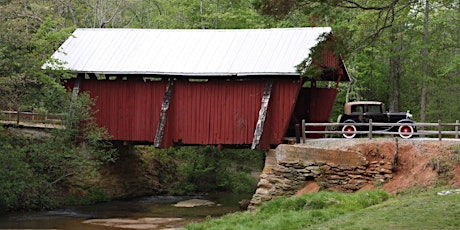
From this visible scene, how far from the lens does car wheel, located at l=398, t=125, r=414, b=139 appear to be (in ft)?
80.5

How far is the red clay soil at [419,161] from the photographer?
2127 cm

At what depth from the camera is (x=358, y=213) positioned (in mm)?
17234

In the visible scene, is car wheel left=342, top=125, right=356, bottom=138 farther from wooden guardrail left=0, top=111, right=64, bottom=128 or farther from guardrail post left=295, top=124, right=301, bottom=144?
wooden guardrail left=0, top=111, right=64, bottom=128

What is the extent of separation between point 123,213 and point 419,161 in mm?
11601

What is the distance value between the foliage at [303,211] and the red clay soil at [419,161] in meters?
1.77

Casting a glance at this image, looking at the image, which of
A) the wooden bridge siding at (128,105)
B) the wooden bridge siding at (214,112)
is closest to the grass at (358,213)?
the wooden bridge siding at (214,112)

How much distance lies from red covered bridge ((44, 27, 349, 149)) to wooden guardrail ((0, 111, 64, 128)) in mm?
1848

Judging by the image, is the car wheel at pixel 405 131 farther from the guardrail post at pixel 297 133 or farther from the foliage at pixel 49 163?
the foliage at pixel 49 163

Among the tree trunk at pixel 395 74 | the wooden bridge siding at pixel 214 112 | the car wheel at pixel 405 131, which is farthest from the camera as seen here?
the tree trunk at pixel 395 74

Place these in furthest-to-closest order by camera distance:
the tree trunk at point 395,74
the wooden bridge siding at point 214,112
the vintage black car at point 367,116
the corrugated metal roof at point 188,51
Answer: the tree trunk at point 395,74, the wooden bridge siding at point 214,112, the corrugated metal roof at point 188,51, the vintage black car at point 367,116

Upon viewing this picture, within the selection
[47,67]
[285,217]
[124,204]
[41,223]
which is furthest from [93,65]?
[285,217]

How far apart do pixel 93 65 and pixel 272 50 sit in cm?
761

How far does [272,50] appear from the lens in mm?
→ 28281

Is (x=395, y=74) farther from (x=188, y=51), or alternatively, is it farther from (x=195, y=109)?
(x=195, y=109)
